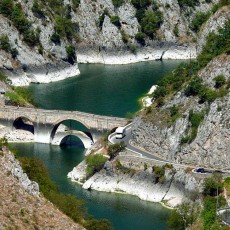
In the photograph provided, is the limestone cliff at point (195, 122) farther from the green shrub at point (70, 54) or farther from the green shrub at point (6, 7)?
the green shrub at point (6, 7)

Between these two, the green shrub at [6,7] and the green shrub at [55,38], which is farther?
the green shrub at [55,38]

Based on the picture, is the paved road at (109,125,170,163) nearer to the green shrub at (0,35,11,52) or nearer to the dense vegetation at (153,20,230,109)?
the dense vegetation at (153,20,230,109)

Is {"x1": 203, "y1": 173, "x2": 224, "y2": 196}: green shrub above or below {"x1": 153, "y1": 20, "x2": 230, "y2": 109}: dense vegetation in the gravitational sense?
below

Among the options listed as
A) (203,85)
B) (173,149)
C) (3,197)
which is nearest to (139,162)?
(173,149)

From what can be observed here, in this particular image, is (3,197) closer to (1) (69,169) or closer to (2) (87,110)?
(1) (69,169)

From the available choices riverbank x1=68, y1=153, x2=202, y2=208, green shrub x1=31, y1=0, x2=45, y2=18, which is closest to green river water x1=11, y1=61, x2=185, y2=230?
riverbank x1=68, y1=153, x2=202, y2=208

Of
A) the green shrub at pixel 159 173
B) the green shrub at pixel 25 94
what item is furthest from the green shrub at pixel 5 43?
the green shrub at pixel 159 173

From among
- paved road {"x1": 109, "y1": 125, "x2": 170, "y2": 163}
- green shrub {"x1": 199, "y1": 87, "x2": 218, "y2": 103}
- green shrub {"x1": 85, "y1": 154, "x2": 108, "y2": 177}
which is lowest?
green shrub {"x1": 85, "y1": 154, "x2": 108, "y2": 177}
